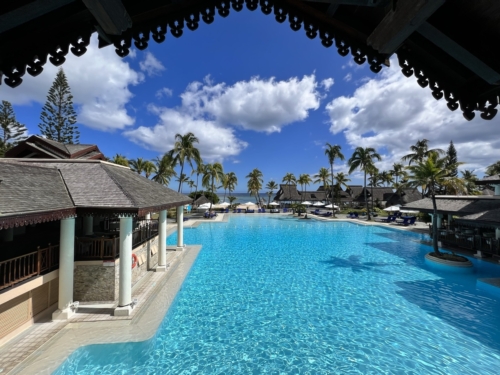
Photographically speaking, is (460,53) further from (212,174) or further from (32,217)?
(212,174)

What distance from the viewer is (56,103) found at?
40.1 m

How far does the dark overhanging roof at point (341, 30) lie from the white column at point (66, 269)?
7108 millimetres

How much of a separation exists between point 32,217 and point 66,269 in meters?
2.85

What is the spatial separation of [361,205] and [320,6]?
196 ft

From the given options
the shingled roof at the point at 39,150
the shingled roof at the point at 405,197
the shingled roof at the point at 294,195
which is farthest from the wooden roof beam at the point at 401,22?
the shingled roof at the point at 294,195

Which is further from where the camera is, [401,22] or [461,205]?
[461,205]

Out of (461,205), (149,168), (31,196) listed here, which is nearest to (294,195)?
(149,168)

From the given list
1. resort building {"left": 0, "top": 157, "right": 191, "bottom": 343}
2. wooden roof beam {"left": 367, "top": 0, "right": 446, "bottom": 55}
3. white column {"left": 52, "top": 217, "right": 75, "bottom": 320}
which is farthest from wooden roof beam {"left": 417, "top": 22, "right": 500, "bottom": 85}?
white column {"left": 52, "top": 217, "right": 75, "bottom": 320}

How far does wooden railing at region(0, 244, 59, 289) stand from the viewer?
687 centimetres

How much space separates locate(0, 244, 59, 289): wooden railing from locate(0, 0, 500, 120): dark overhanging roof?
24.4 feet

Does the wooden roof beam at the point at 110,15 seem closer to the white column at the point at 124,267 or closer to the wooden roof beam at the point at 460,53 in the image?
the wooden roof beam at the point at 460,53

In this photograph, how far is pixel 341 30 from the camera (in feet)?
8.27

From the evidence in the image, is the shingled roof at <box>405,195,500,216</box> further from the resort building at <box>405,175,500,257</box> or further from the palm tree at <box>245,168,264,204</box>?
the palm tree at <box>245,168,264,204</box>

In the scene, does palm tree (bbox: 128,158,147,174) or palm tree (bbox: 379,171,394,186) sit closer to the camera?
palm tree (bbox: 128,158,147,174)
